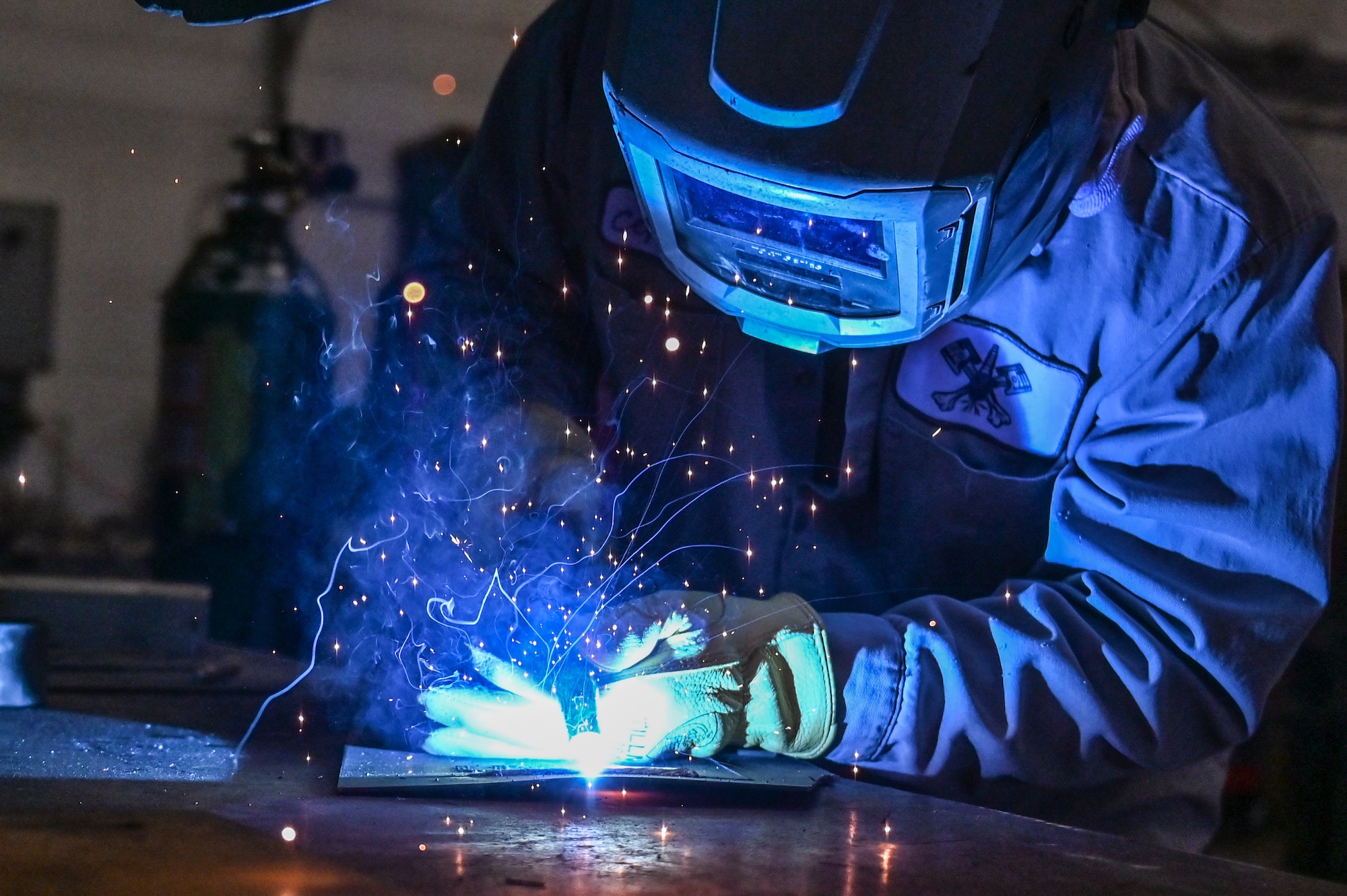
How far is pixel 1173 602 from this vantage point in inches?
49.9

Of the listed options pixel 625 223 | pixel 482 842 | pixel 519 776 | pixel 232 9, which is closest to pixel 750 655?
pixel 519 776

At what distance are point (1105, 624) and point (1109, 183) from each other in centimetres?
60

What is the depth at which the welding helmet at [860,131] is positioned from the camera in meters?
0.96

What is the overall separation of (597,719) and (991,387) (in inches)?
32.0

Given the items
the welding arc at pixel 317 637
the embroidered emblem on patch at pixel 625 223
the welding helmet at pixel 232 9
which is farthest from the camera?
the embroidered emblem on patch at pixel 625 223

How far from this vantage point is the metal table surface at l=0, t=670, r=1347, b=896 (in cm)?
73

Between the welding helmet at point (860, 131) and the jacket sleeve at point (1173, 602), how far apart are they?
0.34 meters

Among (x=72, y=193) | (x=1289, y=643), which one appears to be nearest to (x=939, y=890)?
(x=1289, y=643)

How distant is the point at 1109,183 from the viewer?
4.16 feet

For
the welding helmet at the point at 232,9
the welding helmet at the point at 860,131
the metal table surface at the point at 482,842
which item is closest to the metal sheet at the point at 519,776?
the metal table surface at the point at 482,842

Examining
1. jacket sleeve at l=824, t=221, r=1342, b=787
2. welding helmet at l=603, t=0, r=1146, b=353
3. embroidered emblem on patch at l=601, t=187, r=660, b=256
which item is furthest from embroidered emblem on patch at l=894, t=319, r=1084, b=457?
embroidered emblem on patch at l=601, t=187, r=660, b=256

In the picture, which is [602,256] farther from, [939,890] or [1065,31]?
[939,890]

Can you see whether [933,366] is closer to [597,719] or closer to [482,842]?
[597,719]

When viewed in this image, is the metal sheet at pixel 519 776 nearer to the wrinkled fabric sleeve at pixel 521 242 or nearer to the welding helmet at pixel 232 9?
the wrinkled fabric sleeve at pixel 521 242
